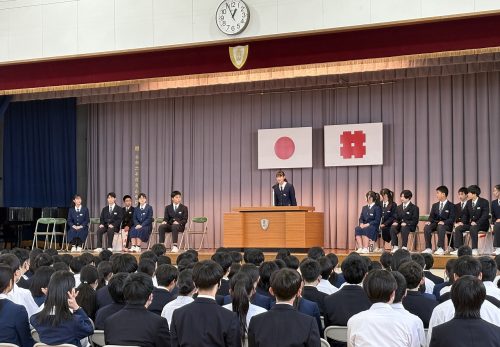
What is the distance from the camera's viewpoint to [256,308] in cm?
382

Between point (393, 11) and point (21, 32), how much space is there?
5969 mm

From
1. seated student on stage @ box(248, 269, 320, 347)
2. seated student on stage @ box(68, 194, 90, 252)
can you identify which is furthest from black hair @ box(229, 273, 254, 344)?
seated student on stage @ box(68, 194, 90, 252)

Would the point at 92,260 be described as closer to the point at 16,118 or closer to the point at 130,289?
the point at 130,289

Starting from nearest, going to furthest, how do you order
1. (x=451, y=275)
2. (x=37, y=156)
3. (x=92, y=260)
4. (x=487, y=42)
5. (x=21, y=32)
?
(x=451, y=275)
(x=92, y=260)
(x=487, y=42)
(x=21, y=32)
(x=37, y=156)

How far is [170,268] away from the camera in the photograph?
4.47 m

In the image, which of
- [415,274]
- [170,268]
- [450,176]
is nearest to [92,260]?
[170,268]

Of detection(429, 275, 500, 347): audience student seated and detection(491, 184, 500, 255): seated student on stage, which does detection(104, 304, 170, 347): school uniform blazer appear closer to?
detection(429, 275, 500, 347): audience student seated

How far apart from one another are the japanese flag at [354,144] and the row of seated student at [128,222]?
9.39 ft

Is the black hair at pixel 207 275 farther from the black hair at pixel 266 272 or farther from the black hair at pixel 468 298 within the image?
the black hair at pixel 468 298

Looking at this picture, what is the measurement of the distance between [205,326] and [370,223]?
7.72 m

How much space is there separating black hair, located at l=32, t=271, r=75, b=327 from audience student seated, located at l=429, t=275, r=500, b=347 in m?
1.81

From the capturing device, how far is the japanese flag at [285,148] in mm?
13031

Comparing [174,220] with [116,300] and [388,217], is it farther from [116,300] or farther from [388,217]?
[116,300]

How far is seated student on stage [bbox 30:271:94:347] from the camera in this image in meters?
3.64
